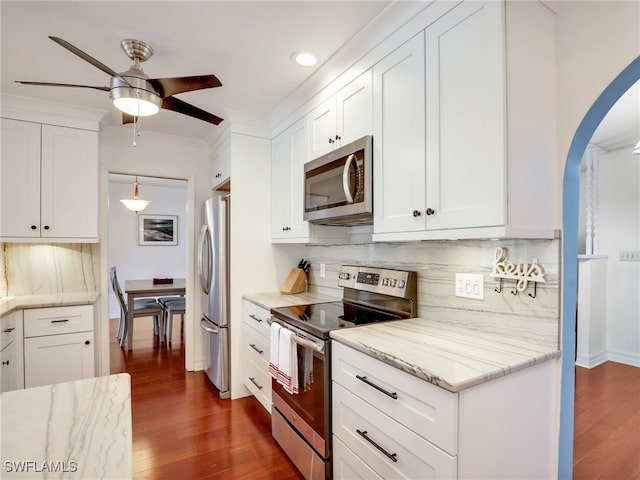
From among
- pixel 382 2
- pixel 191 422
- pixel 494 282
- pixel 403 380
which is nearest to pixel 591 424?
pixel 494 282

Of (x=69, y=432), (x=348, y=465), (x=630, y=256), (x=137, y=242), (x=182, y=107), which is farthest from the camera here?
(x=137, y=242)

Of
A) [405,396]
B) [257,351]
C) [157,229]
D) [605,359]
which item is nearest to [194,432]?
[257,351]

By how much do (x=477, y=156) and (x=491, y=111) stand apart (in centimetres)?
17

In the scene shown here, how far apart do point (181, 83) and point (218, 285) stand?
5.46 ft

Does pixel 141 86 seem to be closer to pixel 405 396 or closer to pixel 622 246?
pixel 405 396

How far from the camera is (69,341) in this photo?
2.58 m

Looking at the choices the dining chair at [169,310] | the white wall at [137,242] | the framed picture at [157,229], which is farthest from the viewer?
the framed picture at [157,229]

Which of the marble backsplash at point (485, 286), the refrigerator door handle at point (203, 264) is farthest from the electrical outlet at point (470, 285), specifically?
the refrigerator door handle at point (203, 264)

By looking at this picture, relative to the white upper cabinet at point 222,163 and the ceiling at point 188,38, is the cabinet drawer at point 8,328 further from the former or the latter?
the white upper cabinet at point 222,163

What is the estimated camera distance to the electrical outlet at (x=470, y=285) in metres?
1.64

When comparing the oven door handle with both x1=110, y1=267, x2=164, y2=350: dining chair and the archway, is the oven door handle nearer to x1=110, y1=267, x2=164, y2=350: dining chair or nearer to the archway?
the archway

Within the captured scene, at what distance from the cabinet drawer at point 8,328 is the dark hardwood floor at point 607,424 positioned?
3.56m

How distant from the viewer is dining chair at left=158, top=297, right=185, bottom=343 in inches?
171

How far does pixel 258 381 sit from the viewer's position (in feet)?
8.43
